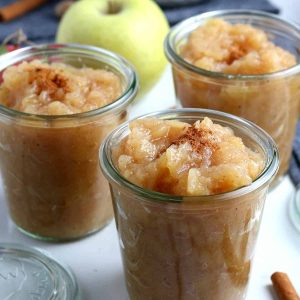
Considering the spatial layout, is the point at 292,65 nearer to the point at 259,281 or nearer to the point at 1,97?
the point at 259,281

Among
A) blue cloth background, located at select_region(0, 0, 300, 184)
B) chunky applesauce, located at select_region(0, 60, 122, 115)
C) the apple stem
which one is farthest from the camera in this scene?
blue cloth background, located at select_region(0, 0, 300, 184)

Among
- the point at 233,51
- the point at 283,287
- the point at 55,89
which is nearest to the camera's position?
the point at 283,287

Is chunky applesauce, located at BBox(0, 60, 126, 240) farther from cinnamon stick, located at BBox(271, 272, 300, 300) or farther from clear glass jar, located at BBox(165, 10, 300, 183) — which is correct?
cinnamon stick, located at BBox(271, 272, 300, 300)

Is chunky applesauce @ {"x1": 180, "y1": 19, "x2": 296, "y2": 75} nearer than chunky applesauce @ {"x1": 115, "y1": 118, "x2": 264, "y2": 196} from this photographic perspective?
No

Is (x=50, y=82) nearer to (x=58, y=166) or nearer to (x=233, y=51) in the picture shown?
(x=58, y=166)

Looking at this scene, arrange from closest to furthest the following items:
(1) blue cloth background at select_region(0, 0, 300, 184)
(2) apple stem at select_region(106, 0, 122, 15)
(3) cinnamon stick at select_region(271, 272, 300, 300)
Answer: (3) cinnamon stick at select_region(271, 272, 300, 300) → (2) apple stem at select_region(106, 0, 122, 15) → (1) blue cloth background at select_region(0, 0, 300, 184)

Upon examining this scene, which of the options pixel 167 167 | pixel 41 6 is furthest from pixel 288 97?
pixel 41 6

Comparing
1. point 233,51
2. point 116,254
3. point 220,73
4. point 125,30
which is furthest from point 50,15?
point 116,254

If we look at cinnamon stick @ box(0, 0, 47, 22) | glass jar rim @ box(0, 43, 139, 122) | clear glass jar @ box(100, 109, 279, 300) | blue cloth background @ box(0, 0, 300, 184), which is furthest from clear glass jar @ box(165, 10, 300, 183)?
cinnamon stick @ box(0, 0, 47, 22)
